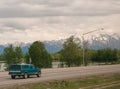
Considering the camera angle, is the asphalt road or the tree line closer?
the asphalt road

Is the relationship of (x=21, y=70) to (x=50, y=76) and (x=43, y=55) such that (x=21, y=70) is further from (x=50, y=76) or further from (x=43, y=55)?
(x=43, y=55)

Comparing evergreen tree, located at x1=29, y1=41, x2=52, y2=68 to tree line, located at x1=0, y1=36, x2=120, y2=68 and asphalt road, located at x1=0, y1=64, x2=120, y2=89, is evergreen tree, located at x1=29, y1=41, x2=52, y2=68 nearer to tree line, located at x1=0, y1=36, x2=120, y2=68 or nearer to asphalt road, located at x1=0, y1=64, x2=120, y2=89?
tree line, located at x1=0, y1=36, x2=120, y2=68

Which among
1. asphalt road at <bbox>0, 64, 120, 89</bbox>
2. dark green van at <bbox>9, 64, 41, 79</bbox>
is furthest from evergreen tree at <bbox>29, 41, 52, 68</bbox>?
dark green van at <bbox>9, 64, 41, 79</bbox>

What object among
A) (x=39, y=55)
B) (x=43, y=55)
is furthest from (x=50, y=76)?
(x=43, y=55)

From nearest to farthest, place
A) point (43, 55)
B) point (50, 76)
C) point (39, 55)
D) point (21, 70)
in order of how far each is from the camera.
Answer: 1. point (21, 70)
2. point (50, 76)
3. point (39, 55)
4. point (43, 55)

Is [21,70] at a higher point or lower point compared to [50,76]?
higher

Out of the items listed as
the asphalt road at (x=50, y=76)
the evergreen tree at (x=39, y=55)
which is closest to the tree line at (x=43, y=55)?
the evergreen tree at (x=39, y=55)

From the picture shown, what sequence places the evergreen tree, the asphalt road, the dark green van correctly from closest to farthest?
the asphalt road
the dark green van
the evergreen tree

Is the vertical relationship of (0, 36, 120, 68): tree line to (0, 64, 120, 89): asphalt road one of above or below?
above

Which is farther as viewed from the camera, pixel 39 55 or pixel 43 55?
pixel 43 55

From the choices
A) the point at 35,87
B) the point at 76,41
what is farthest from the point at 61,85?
the point at 76,41

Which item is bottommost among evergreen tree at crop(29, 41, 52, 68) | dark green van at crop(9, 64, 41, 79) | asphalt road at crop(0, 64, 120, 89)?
asphalt road at crop(0, 64, 120, 89)

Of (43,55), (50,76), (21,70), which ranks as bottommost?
(50,76)

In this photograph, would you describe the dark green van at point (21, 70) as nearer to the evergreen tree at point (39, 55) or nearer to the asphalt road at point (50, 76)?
the asphalt road at point (50, 76)
